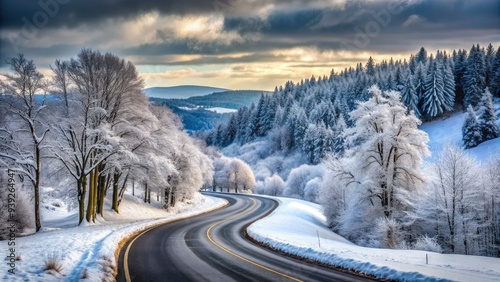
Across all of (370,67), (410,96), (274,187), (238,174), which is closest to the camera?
(410,96)

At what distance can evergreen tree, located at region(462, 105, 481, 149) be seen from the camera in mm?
74312

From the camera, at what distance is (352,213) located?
111 feet

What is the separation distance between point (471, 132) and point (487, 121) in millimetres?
3871

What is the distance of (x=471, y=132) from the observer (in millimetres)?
75375

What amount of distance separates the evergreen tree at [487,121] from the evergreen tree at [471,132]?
0.89m

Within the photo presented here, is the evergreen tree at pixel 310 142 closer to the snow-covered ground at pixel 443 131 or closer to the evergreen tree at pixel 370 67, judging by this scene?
the snow-covered ground at pixel 443 131

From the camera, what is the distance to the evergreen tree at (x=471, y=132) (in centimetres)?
7431

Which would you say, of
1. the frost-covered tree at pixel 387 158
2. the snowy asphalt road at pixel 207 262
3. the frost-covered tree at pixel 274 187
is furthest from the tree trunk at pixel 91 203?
the frost-covered tree at pixel 274 187

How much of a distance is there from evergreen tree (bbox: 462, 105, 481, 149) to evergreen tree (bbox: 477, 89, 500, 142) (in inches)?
34.9

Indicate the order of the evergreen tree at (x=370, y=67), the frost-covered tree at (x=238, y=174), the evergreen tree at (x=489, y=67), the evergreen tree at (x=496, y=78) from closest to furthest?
the evergreen tree at (x=496, y=78)
the evergreen tree at (x=489, y=67)
the frost-covered tree at (x=238, y=174)
the evergreen tree at (x=370, y=67)

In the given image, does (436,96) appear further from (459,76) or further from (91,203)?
(91,203)

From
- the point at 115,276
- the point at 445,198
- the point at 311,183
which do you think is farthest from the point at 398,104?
the point at 311,183

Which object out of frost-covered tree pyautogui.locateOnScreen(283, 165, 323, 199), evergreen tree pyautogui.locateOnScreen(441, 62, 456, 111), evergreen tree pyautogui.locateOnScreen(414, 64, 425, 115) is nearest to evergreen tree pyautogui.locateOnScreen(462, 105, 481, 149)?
evergreen tree pyautogui.locateOnScreen(441, 62, 456, 111)

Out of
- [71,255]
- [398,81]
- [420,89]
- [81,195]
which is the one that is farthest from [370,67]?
[71,255]
